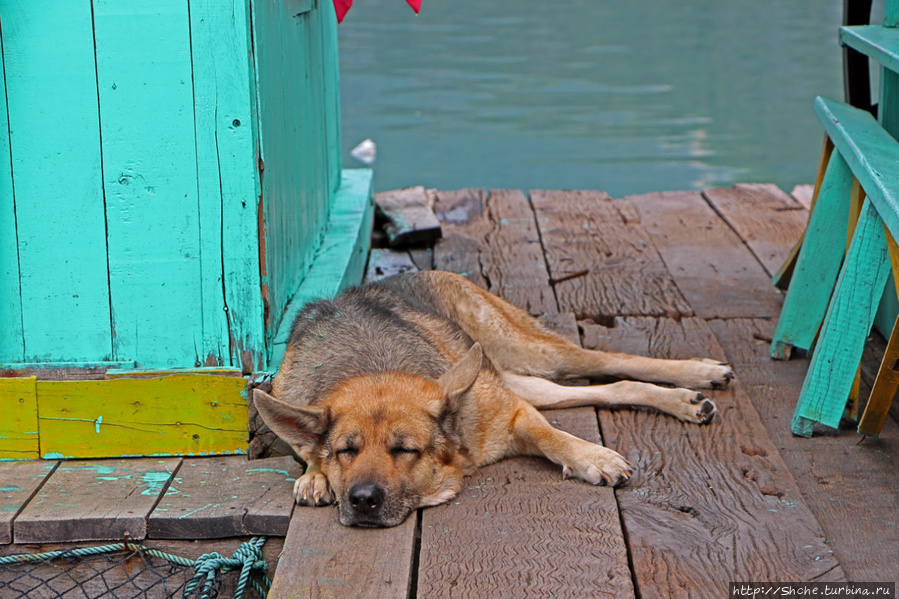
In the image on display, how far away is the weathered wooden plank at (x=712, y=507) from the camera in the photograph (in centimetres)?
271

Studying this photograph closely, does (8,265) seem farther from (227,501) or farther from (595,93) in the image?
(595,93)

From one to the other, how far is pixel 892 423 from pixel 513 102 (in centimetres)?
1085

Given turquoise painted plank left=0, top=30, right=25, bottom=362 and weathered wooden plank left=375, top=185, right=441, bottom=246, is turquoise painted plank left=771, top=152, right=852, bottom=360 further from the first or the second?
turquoise painted plank left=0, top=30, right=25, bottom=362

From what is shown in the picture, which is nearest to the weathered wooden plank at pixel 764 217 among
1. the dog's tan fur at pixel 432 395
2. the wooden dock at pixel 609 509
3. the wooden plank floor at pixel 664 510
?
the wooden plank floor at pixel 664 510

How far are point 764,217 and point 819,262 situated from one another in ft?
9.04

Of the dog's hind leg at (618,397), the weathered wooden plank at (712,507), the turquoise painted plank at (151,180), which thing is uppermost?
the turquoise painted plank at (151,180)

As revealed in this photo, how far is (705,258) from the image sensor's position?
6.06 meters

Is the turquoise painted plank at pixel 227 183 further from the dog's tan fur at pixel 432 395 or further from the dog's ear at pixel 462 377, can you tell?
the dog's ear at pixel 462 377

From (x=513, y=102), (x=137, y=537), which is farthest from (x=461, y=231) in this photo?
(x=513, y=102)

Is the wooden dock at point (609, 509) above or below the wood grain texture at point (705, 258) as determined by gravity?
below

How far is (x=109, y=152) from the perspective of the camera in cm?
354

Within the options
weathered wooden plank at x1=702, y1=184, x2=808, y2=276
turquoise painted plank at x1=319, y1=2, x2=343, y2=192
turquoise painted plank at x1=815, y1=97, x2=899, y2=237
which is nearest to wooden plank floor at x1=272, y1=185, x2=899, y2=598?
weathered wooden plank at x1=702, y1=184, x2=808, y2=276

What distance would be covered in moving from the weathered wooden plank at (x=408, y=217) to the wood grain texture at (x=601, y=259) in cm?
84

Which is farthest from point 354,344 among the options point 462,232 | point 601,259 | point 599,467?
point 462,232
